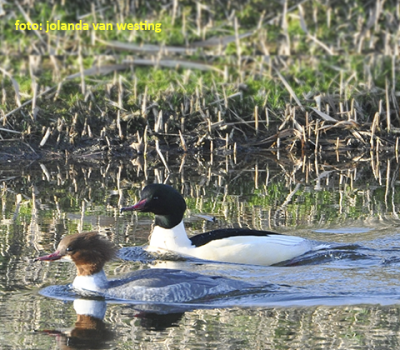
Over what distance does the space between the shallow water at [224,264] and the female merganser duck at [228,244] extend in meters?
0.11

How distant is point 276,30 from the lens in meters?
17.0

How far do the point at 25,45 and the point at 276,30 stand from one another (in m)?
4.77

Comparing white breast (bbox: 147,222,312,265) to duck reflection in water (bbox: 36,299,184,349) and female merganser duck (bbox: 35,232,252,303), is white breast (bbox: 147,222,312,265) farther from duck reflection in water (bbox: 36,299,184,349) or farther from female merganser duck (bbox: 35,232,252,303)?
duck reflection in water (bbox: 36,299,184,349)

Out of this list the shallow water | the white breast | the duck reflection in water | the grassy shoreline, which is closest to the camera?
the duck reflection in water

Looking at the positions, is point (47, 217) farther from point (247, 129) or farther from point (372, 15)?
point (372, 15)

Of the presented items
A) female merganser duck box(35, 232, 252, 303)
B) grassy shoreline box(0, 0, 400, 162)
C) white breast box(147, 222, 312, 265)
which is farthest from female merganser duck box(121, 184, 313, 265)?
grassy shoreline box(0, 0, 400, 162)

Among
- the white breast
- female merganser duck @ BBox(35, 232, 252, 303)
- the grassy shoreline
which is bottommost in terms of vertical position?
female merganser duck @ BBox(35, 232, 252, 303)

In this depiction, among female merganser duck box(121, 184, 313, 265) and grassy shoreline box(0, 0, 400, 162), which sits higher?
grassy shoreline box(0, 0, 400, 162)

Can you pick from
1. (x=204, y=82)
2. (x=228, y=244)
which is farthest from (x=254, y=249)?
(x=204, y=82)

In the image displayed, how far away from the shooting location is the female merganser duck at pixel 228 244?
817 centimetres

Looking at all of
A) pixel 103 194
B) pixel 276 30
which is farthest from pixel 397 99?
pixel 103 194

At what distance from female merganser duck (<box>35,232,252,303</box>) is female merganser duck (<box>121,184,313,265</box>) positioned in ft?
3.80

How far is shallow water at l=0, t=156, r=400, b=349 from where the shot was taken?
227 inches

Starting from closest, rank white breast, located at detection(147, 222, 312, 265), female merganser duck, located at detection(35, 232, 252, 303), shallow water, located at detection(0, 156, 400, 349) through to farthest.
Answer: shallow water, located at detection(0, 156, 400, 349)
female merganser duck, located at detection(35, 232, 252, 303)
white breast, located at detection(147, 222, 312, 265)
